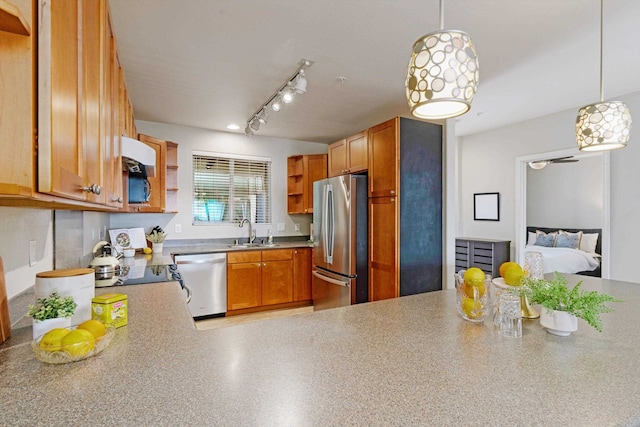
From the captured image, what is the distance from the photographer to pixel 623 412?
0.68 m

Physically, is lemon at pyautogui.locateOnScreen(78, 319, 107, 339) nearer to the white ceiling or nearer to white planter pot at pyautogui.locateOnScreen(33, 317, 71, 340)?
white planter pot at pyautogui.locateOnScreen(33, 317, 71, 340)

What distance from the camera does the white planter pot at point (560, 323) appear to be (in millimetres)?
1078

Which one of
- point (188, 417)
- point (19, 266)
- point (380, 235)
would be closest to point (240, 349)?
point (188, 417)

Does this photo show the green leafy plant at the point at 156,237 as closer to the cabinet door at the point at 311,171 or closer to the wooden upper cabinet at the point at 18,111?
the cabinet door at the point at 311,171

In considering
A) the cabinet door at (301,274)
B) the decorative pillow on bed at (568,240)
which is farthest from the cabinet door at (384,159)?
the decorative pillow on bed at (568,240)

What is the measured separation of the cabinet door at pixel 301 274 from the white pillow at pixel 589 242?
541cm

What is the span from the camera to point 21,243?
1319 millimetres

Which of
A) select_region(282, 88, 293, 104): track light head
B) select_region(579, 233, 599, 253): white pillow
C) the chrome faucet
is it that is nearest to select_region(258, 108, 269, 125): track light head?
select_region(282, 88, 293, 104): track light head

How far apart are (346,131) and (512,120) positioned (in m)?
2.20

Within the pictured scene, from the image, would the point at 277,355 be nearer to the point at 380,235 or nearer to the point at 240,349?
the point at 240,349

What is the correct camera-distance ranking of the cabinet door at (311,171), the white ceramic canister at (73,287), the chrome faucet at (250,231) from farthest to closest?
the cabinet door at (311,171) → the chrome faucet at (250,231) → the white ceramic canister at (73,287)

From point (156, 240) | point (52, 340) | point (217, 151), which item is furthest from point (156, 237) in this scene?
point (52, 340)

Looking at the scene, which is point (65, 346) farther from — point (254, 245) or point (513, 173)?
point (513, 173)

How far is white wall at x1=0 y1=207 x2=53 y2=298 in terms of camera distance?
1176mm
